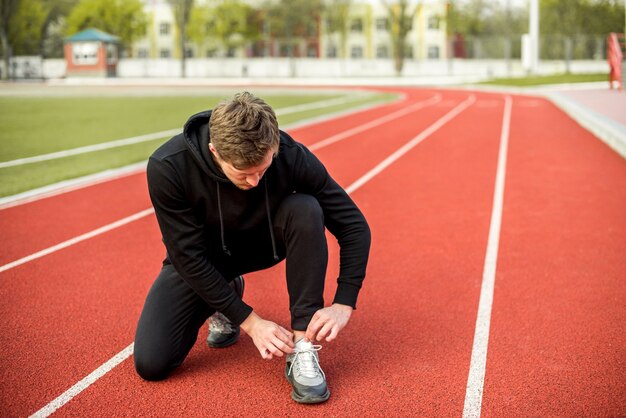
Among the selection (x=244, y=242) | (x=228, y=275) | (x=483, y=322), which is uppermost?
(x=244, y=242)

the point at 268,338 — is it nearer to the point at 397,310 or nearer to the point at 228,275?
the point at 228,275

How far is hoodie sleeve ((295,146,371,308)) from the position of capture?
11.1 feet

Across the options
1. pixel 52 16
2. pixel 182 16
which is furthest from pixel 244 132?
pixel 52 16

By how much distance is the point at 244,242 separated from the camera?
3574mm

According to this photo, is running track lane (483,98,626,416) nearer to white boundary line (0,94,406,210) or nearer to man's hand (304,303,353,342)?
man's hand (304,303,353,342)

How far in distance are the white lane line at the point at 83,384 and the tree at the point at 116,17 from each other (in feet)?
230

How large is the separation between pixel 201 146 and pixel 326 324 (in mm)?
943

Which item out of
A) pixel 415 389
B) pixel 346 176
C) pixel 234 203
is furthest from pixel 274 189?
pixel 346 176

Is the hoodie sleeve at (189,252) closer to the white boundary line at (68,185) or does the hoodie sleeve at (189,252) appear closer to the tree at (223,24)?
the white boundary line at (68,185)

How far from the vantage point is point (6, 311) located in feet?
15.1

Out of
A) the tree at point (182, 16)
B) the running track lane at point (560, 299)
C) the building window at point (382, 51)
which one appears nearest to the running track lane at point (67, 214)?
the running track lane at point (560, 299)

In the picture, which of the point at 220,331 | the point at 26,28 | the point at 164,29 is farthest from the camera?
the point at 164,29

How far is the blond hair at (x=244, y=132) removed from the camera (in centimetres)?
283

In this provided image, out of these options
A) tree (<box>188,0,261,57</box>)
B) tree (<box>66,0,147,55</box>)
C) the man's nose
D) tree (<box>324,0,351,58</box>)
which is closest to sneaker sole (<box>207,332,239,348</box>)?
the man's nose
